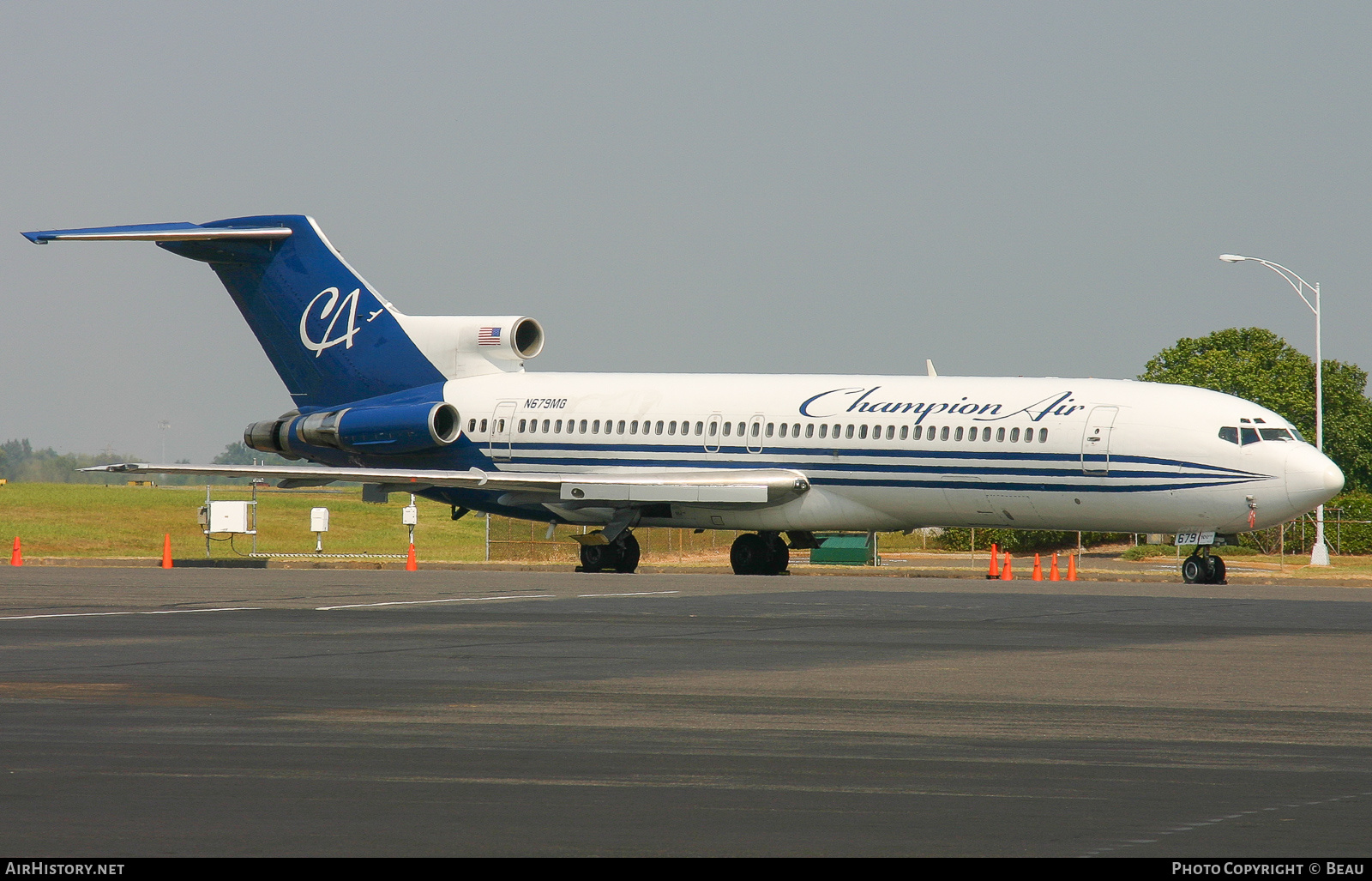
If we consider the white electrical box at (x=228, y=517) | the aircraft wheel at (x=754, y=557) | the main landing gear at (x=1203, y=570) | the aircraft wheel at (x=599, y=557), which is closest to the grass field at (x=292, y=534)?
the aircraft wheel at (x=599, y=557)

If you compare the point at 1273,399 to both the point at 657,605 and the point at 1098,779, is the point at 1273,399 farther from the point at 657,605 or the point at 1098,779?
the point at 1098,779

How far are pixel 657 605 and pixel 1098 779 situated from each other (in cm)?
1357

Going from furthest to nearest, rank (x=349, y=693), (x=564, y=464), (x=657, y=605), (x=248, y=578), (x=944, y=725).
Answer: (x=564, y=464) → (x=248, y=578) → (x=657, y=605) → (x=349, y=693) → (x=944, y=725)

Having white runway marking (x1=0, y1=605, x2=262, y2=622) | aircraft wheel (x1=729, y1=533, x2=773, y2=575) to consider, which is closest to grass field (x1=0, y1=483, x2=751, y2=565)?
aircraft wheel (x1=729, y1=533, x2=773, y2=575)

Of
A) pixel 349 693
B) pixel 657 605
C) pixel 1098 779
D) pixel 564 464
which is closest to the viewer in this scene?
pixel 1098 779

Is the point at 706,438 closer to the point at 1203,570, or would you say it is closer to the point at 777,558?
the point at 777,558

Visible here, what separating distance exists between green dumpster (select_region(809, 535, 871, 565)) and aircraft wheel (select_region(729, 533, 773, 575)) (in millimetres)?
8301

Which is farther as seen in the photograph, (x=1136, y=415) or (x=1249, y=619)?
(x=1136, y=415)

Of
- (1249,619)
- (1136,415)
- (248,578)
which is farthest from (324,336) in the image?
(1249,619)

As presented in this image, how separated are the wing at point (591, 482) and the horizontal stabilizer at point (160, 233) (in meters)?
4.77

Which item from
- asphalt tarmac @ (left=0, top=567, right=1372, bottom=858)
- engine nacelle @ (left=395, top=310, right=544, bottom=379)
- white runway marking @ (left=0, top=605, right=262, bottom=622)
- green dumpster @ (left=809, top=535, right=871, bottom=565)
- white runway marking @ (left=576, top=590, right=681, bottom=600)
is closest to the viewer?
Answer: asphalt tarmac @ (left=0, top=567, right=1372, bottom=858)

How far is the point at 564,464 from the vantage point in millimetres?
35562

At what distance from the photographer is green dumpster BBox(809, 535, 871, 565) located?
43.4 m

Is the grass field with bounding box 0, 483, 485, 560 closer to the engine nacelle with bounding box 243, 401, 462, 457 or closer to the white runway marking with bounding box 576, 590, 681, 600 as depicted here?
the engine nacelle with bounding box 243, 401, 462, 457
